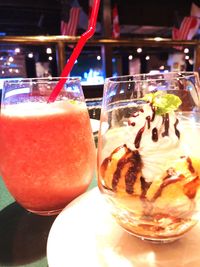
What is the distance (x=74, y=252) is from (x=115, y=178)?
0.11 m

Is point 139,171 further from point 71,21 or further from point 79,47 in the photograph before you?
point 71,21

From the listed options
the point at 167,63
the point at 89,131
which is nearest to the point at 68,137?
the point at 89,131

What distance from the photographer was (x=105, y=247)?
41cm

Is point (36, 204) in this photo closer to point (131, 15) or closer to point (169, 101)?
point (169, 101)

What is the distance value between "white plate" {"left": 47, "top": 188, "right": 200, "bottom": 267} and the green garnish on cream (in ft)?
0.61

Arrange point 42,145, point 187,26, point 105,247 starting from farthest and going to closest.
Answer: point 187,26
point 42,145
point 105,247

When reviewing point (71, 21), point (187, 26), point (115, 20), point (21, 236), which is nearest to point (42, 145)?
point (21, 236)

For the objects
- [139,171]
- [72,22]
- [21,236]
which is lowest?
[21,236]

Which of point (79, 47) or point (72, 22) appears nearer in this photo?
point (79, 47)

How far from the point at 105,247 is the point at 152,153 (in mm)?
148

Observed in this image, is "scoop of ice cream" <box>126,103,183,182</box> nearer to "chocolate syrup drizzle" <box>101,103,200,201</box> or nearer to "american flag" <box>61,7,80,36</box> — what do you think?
"chocolate syrup drizzle" <box>101,103,200,201</box>

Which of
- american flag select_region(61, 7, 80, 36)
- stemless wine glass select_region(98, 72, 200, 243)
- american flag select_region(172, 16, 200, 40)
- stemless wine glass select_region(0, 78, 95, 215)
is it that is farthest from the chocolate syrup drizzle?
american flag select_region(172, 16, 200, 40)

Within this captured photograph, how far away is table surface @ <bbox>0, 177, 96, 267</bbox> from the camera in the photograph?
17.0 inches

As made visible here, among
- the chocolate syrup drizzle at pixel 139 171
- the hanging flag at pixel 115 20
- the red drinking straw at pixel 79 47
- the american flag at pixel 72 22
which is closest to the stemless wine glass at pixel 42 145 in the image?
the red drinking straw at pixel 79 47
